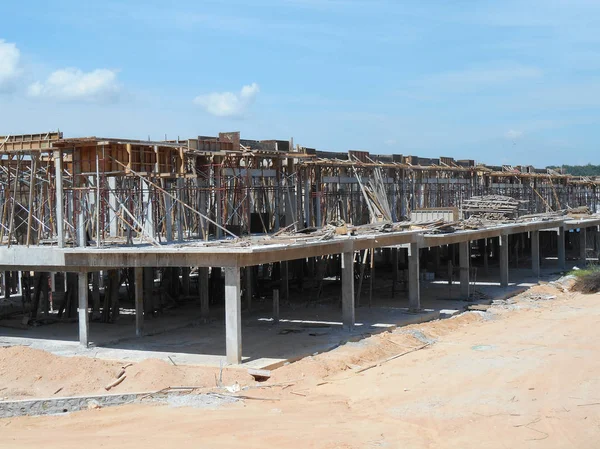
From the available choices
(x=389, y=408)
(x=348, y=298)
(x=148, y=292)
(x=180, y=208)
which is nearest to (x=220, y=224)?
(x=148, y=292)

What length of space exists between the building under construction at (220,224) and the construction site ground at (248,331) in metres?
0.50

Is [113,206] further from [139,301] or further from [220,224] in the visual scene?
[139,301]

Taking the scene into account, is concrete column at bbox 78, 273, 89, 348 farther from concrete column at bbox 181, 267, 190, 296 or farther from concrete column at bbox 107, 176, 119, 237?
concrete column at bbox 181, 267, 190, 296

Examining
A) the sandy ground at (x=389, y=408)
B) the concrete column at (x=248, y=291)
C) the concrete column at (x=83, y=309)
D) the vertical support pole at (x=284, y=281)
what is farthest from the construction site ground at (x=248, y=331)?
the sandy ground at (x=389, y=408)

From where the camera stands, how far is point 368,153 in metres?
37.3

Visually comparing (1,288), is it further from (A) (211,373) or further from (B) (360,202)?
(A) (211,373)

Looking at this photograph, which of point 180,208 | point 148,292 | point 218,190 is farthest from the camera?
point 148,292

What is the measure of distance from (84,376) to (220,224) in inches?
410

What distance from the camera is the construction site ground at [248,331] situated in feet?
68.6

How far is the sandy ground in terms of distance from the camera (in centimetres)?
1444

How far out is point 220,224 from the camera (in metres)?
28.3

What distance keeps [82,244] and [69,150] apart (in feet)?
8.62

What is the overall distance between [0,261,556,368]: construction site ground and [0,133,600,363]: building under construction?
0.50 metres

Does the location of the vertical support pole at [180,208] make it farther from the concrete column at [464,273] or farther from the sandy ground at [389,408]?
the concrete column at [464,273]
